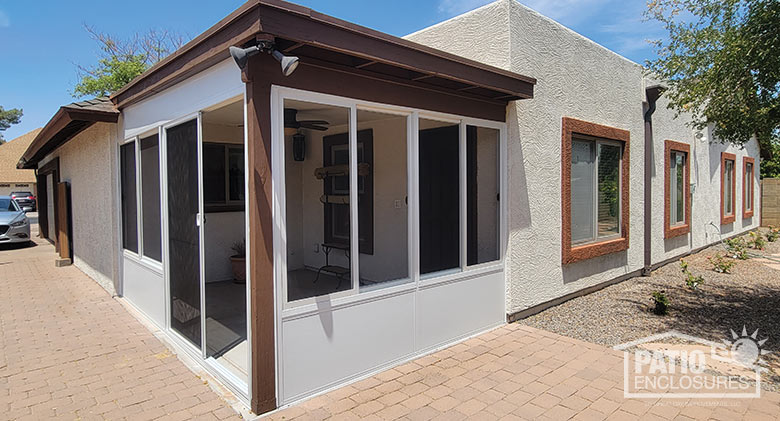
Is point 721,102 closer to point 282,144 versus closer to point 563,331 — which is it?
point 563,331

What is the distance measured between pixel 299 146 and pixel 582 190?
4.69 metres

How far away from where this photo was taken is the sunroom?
3213 millimetres

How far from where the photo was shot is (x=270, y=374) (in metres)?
3.27

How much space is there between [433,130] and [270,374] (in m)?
3.30

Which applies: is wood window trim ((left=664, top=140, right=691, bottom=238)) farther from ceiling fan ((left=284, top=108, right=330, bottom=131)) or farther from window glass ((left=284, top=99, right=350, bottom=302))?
ceiling fan ((left=284, top=108, right=330, bottom=131))

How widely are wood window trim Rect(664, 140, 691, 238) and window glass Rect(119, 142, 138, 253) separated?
927 centimetres

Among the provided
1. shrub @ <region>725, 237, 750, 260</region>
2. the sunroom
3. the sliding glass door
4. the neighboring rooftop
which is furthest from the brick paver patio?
the neighboring rooftop

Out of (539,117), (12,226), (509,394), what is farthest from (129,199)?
(12,226)

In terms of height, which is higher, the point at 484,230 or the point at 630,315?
the point at 484,230

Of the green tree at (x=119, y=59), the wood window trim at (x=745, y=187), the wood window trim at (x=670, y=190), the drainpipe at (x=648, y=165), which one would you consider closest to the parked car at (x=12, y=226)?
the green tree at (x=119, y=59)

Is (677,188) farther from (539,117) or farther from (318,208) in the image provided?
(318,208)

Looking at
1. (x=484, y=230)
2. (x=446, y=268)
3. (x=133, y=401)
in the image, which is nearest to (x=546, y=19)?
(x=484, y=230)

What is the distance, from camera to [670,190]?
9062 mm

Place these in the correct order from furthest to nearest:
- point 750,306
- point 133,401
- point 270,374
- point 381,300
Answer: point 750,306, point 381,300, point 133,401, point 270,374
